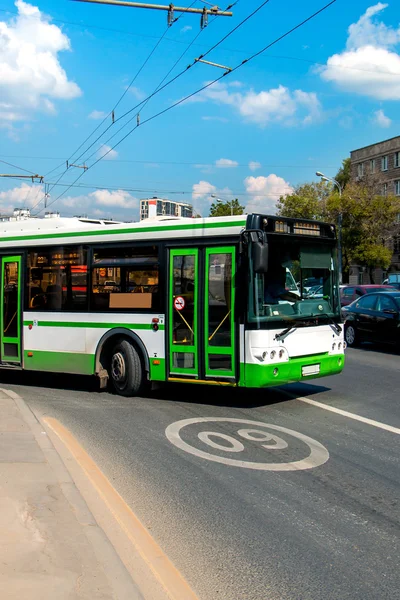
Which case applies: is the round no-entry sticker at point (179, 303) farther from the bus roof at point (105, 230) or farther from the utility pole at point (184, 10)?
the utility pole at point (184, 10)

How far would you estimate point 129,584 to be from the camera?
11.6 ft

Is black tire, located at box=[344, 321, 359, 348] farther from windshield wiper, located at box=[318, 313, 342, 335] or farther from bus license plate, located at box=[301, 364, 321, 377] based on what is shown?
bus license plate, located at box=[301, 364, 321, 377]

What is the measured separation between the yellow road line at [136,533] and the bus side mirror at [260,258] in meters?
3.13

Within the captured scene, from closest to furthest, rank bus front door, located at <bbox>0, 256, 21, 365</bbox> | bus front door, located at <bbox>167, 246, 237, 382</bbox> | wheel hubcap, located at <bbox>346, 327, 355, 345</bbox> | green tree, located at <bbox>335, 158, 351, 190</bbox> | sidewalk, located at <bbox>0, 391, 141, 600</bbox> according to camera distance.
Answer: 1. sidewalk, located at <bbox>0, 391, 141, 600</bbox>
2. bus front door, located at <bbox>167, 246, 237, 382</bbox>
3. bus front door, located at <bbox>0, 256, 21, 365</bbox>
4. wheel hubcap, located at <bbox>346, 327, 355, 345</bbox>
5. green tree, located at <bbox>335, 158, 351, 190</bbox>

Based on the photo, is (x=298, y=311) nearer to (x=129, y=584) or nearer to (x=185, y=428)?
(x=185, y=428)

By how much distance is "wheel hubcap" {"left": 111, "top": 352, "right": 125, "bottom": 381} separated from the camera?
9797 millimetres

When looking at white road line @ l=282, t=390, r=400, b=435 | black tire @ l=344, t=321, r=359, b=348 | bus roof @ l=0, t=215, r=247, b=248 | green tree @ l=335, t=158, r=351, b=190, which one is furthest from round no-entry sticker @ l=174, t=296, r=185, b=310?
green tree @ l=335, t=158, r=351, b=190

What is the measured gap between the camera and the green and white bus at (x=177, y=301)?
27.7ft

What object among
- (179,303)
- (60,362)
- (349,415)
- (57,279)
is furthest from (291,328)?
(57,279)

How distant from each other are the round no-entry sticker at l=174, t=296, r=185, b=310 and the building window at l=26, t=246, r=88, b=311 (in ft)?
6.24

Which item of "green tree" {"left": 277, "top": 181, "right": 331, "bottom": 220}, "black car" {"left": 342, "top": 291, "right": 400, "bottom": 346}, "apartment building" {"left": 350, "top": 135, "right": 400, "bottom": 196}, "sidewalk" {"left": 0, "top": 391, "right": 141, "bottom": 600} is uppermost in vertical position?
"apartment building" {"left": 350, "top": 135, "right": 400, "bottom": 196}

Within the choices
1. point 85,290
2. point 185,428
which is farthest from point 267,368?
point 85,290

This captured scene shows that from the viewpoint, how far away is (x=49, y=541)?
3998mm

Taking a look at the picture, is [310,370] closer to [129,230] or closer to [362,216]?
[129,230]
